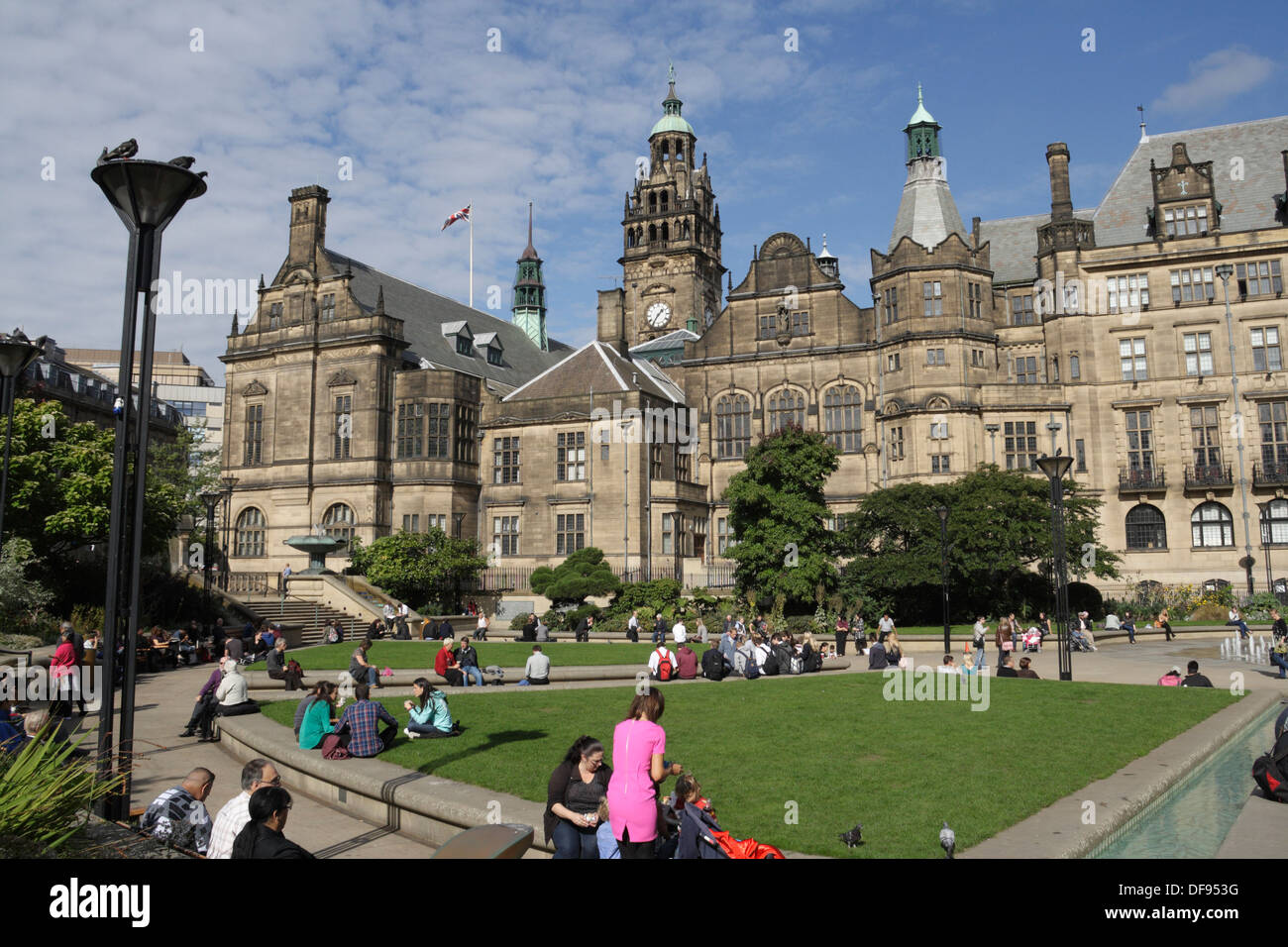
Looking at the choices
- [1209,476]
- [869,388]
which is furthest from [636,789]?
[1209,476]

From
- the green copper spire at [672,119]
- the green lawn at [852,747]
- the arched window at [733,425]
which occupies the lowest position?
the green lawn at [852,747]

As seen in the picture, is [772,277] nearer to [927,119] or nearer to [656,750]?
[927,119]

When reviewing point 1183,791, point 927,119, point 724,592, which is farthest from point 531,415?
point 1183,791

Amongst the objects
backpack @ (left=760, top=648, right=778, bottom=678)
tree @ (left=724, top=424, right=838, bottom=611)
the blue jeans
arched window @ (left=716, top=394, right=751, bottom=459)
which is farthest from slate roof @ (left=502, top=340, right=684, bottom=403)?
the blue jeans

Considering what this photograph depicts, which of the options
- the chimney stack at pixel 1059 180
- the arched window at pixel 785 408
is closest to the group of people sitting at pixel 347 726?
the arched window at pixel 785 408

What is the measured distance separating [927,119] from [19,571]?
1991 inches

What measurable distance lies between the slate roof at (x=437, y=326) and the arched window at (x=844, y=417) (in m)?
21.8

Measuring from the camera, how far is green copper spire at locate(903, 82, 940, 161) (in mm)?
53969

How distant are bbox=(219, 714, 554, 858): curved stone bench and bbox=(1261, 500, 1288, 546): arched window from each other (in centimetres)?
4550

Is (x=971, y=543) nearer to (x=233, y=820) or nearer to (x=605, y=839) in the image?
(x=605, y=839)

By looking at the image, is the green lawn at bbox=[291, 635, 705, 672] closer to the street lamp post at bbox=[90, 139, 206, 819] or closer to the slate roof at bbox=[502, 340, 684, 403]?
the street lamp post at bbox=[90, 139, 206, 819]

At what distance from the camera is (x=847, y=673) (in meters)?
25.1

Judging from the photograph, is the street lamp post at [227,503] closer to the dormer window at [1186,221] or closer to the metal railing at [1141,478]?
the metal railing at [1141,478]

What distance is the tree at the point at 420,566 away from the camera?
44.4 m
